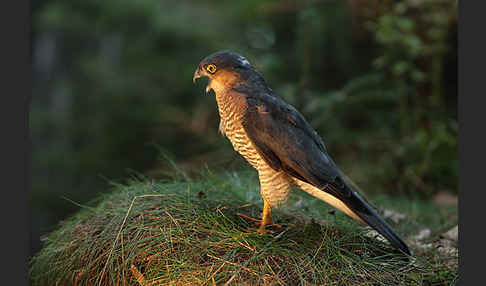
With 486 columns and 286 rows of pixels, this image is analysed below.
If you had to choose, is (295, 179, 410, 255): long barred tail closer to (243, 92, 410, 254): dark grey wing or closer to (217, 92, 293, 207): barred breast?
(243, 92, 410, 254): dark grey wing

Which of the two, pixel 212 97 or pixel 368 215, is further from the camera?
pixel 212 97

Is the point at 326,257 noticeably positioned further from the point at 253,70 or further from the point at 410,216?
the point at 410,216

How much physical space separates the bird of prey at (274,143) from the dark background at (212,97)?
1740 millimetres

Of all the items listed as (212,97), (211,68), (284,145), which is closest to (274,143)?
(284,145)

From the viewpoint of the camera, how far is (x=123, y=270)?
194 centimetres

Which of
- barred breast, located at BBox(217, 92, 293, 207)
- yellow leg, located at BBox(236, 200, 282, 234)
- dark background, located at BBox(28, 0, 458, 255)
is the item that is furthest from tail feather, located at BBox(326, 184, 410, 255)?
dark background, located at BBox(28, 0, 458, 255)

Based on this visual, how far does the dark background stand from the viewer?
4.34 meters

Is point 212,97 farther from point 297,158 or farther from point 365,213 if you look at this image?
point 365,213

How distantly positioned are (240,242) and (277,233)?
1.06 ft

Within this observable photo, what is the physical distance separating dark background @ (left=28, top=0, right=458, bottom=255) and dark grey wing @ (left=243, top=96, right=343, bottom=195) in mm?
1774

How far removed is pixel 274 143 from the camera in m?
2.18

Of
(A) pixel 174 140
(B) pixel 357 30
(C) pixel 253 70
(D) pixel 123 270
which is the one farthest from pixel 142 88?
(D) pixel 123 270

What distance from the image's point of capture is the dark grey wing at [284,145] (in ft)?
7.13

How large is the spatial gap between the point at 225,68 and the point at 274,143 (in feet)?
1.72
